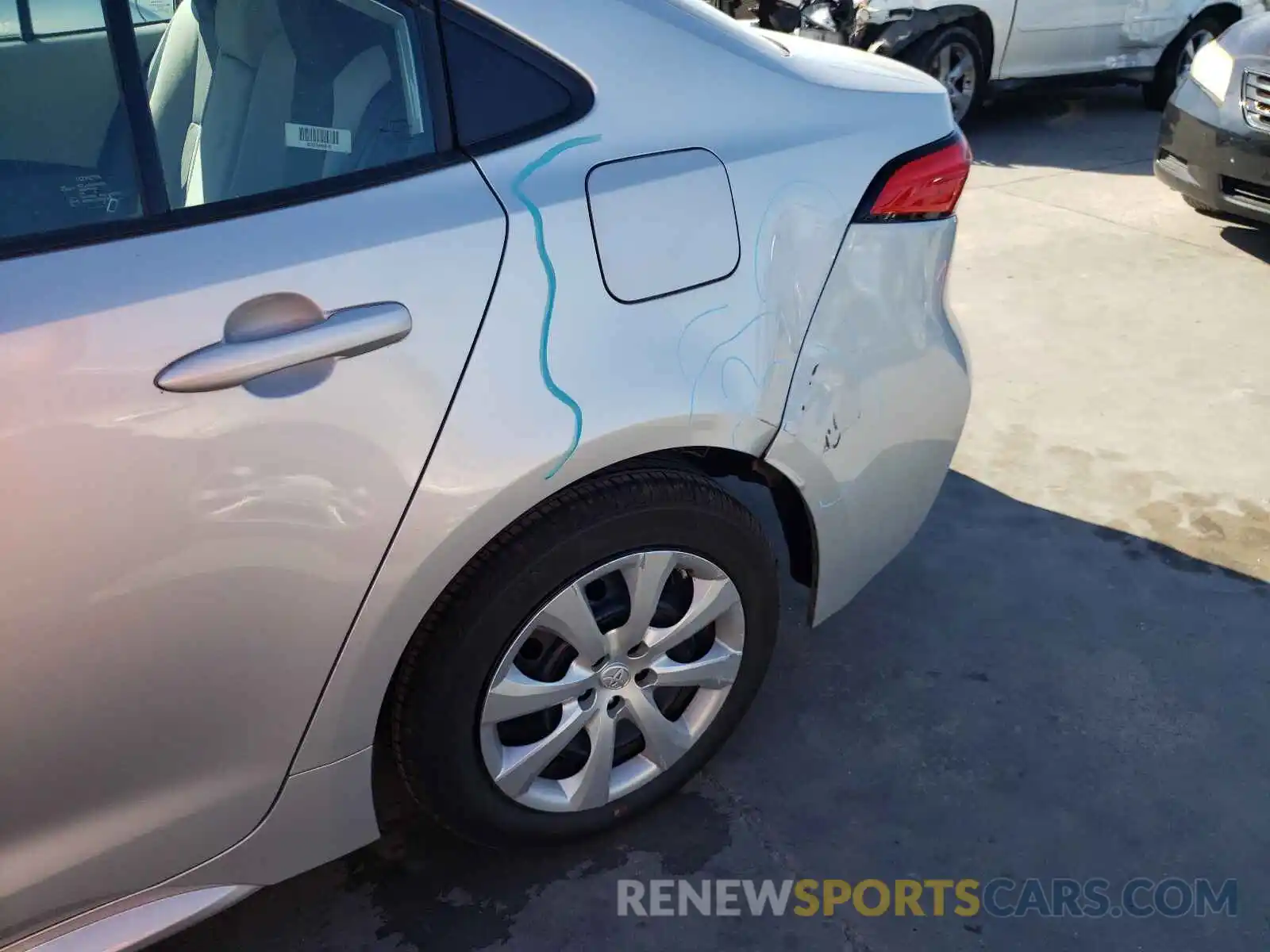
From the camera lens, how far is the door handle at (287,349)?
1.39 metres

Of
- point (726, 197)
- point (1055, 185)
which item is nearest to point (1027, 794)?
point (726, 197)

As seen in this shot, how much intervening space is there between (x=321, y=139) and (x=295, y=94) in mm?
116

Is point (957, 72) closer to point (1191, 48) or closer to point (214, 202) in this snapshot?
point (1191, 48)

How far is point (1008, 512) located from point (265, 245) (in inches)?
92.8

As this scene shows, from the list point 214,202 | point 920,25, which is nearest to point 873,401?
point 214,202

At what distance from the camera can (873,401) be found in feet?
6.81

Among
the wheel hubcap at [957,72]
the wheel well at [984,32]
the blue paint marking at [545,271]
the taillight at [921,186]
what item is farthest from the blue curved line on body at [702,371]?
the wheel well at [984,32]

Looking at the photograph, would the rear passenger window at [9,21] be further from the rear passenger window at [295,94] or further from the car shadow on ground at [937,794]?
the car shadow on ground at [937,794]

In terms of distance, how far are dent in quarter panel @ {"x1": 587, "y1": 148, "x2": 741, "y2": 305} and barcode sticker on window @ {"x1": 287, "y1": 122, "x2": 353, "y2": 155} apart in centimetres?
36

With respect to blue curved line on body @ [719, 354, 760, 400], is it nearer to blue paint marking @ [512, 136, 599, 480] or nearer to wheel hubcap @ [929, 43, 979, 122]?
blue paint marking @ [512, 136, 599, 480]

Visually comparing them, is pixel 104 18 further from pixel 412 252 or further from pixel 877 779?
pixel 877 779

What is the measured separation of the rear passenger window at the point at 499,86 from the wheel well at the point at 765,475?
0.55 m

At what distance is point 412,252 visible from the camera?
152cm

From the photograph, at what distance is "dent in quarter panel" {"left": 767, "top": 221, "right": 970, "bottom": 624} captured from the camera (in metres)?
1.97
